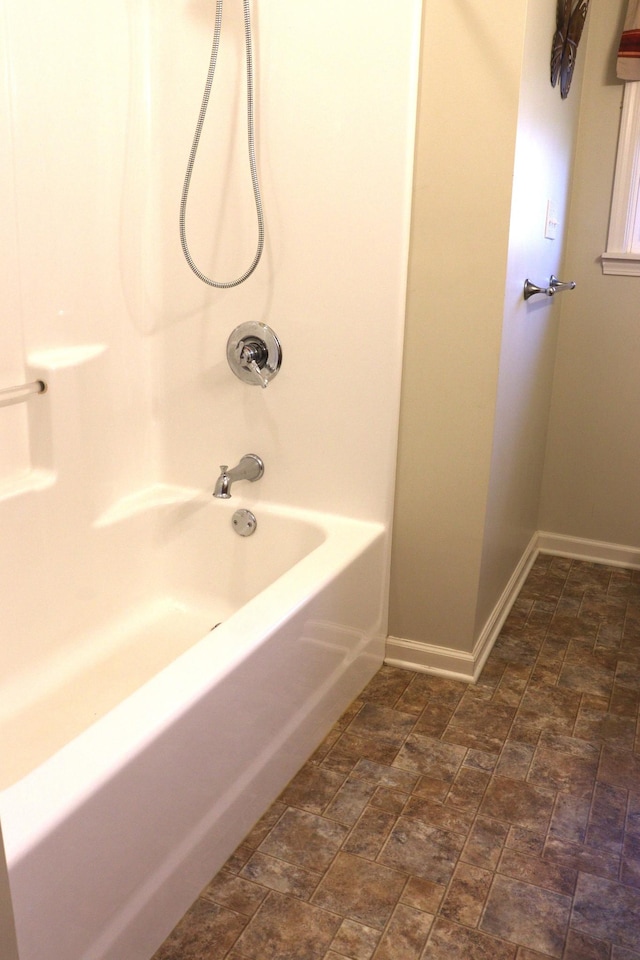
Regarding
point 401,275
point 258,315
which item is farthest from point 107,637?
point 401,275

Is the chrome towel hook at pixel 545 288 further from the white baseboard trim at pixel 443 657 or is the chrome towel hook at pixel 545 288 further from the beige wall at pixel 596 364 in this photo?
the white baseboard trim at pixel 443 657

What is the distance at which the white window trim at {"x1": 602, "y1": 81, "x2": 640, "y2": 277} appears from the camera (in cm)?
279

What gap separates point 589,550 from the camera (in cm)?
324

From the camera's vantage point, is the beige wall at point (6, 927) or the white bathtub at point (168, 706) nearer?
the beige wall at point (6, 927)

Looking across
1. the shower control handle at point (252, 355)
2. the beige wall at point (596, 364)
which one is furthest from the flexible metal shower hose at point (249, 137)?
the beige wall at point (596, 364)

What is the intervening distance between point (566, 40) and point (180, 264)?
4.26 ft

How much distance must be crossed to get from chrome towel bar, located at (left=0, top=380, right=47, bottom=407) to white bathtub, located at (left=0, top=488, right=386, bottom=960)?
416 millimetres

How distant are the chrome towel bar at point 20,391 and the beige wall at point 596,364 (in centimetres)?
197

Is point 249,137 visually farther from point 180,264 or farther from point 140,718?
point 140,718

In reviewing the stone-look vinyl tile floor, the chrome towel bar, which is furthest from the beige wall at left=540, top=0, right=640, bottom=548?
the chrome towel bar

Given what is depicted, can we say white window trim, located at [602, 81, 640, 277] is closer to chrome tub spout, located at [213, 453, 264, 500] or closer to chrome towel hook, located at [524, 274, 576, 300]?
chrome towel hook, located at [524, 274, 576, 300]

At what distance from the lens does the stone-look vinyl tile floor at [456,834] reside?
1456mm

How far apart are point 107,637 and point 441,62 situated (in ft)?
5.58

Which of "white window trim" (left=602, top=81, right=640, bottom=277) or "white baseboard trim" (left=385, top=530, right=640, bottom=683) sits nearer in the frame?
"white baseboard trim" (left=385, top=530, right=640, bottom=683)
